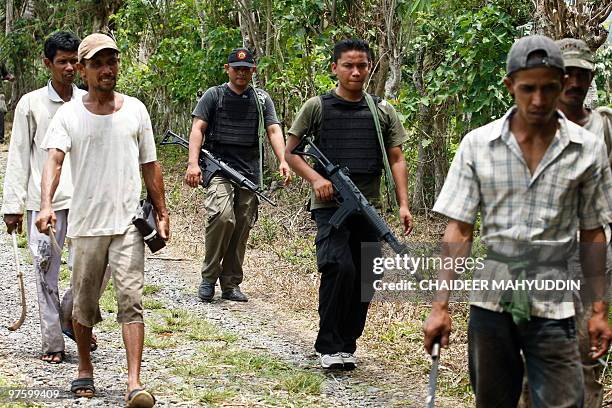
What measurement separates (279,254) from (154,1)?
10.2m

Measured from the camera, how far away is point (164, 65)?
688 inches

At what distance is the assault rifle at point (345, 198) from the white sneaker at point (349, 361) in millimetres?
780

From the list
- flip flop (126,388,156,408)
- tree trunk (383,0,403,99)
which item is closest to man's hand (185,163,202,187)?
flip flop (126,388,156,408)

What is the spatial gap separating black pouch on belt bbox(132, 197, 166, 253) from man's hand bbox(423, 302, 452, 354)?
85.2 inches

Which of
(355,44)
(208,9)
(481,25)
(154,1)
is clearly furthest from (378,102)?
(154,1)

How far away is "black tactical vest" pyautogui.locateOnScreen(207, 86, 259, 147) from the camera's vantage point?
28.5 feet

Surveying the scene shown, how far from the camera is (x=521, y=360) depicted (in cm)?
390

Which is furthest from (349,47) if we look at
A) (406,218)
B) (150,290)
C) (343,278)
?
(150,290)

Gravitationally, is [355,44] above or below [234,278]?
above

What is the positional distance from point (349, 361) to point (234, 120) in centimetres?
303

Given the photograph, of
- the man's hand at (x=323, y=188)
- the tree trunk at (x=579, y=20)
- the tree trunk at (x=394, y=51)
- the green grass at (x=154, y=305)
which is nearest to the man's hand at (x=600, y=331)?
the man's hand at (x=323, y=188)

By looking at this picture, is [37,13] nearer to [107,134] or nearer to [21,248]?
[21,248]

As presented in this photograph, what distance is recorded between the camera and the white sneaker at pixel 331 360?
21.1 feet

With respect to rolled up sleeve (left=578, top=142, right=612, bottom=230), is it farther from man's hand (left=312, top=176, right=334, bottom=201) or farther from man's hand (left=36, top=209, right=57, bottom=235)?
man's hand (left=36, top=209, right=57, bottom=235)
